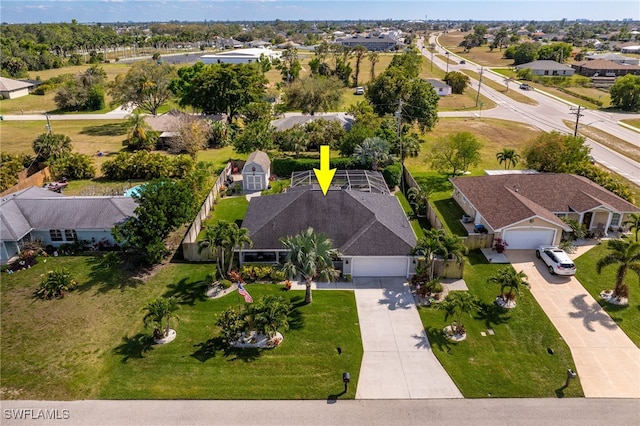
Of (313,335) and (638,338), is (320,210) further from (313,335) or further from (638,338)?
(638,338)

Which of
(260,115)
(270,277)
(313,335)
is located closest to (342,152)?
(260,115)

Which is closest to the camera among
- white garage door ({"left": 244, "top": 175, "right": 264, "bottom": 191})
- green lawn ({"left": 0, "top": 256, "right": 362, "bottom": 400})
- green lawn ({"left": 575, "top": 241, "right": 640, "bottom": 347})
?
green lawn ({"left": 0, "top": 256, "right": 362, "bottom": 400})

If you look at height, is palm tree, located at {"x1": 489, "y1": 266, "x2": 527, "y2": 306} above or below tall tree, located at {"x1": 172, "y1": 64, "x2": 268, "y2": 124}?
below

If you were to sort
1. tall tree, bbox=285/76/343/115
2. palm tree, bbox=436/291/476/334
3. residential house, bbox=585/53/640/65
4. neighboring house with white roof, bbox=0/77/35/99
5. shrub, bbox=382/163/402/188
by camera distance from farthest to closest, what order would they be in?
residential house, bbox=585/53/640/65
neighboring house with white roof, bbox=0/77/35/99
tall tree, bbox=285/76/343/115
shrub, bbox=382/163/402/188
palm tree, bbox=436/291/476/334

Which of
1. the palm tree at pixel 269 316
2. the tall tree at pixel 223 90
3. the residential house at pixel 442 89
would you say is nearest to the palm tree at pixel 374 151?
the tall tree at pixel 223 90

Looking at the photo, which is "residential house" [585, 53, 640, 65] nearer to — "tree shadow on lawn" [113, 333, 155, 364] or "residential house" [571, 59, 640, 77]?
"residential house" [571, 59, 640, 77]

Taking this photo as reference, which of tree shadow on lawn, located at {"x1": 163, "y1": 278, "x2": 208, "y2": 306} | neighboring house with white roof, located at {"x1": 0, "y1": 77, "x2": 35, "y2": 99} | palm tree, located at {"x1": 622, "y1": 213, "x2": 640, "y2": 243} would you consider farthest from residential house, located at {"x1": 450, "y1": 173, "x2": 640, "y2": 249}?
neighboring house with white roof, located at {"x1": 0, "y1": 77, "x2": 35, "y2": 99}

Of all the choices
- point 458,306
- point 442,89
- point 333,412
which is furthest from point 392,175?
point 442,89

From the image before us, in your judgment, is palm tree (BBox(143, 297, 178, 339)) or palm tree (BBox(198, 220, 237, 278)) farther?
palm tree (BBox(198, 220, 237, 278))
